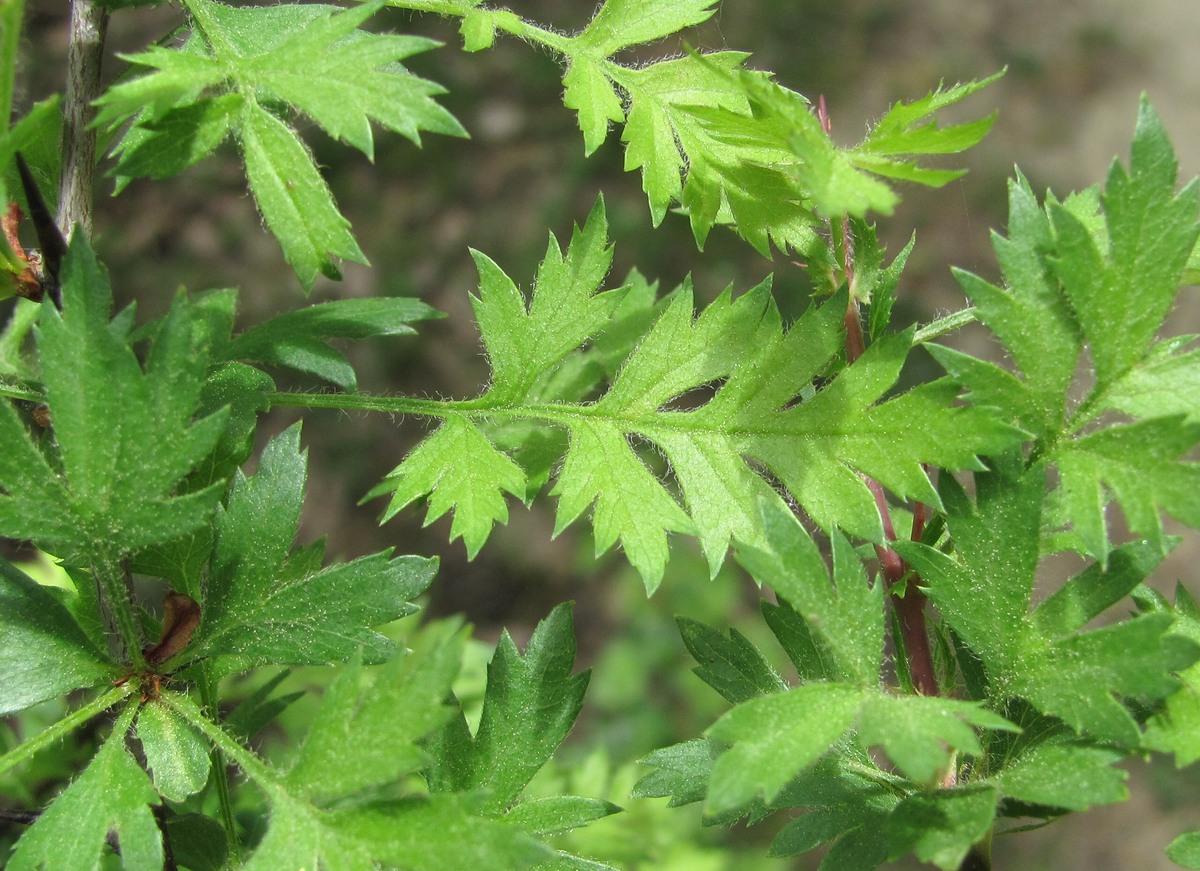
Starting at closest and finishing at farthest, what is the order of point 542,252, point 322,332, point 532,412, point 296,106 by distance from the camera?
point 296,106 < point 532,412 < point 322,332 < point 542,252

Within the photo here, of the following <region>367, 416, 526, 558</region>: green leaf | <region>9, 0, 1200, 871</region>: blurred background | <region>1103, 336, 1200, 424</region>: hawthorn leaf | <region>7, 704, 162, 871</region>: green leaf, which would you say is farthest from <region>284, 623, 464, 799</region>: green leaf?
<region>9, 0, 1200, 871</region>: blurred background

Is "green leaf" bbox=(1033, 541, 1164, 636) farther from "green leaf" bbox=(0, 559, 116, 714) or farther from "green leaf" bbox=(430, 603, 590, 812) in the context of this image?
"green leaf" bbox=(0, 559, 116, 714)

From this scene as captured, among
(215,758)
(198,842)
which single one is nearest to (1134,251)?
(215,758)

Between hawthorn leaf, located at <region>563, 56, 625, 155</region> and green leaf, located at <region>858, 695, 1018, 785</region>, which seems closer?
green leaf, located at <region>858, 695, 1018, 785</region>

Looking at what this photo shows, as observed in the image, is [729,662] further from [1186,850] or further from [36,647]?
[36,647]

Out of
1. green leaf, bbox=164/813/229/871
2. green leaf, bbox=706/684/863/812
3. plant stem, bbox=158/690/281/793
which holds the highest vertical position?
green leaf, bbox=706/684/863/812

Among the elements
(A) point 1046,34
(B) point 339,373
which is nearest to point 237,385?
(B) point 339,373

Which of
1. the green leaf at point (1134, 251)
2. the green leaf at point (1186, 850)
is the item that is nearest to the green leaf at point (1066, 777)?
the green leaf at point (1186, 850)
